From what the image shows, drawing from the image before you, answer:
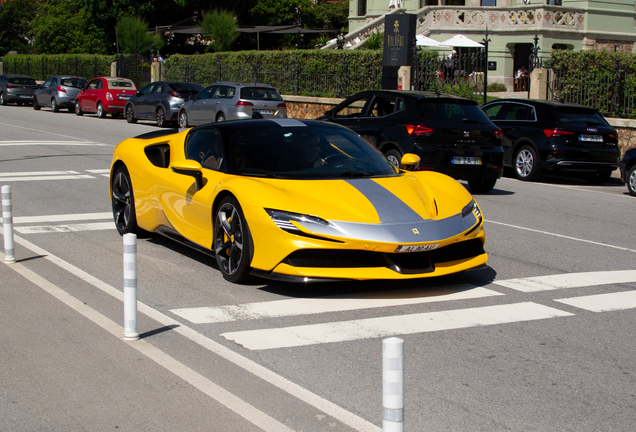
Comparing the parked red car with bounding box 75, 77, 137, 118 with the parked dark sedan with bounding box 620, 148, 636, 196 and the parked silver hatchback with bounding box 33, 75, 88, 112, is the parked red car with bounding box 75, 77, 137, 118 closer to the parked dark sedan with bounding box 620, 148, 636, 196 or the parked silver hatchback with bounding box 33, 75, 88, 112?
the parked silver hatchback with bounding box 33, 75, 88, 112

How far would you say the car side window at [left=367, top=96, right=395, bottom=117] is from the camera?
537 inches

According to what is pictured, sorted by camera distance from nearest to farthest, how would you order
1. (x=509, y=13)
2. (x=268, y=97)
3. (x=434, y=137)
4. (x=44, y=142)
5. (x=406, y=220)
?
(x=406, y=220), (x=434, y=137), (x=44, y=142), (x=268, y=97), (x=509, y=13)

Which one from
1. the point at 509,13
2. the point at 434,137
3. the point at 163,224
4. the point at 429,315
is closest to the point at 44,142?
the point at 434,137

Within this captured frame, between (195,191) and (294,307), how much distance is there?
1.83m

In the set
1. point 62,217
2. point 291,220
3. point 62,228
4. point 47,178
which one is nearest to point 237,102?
point 47,178

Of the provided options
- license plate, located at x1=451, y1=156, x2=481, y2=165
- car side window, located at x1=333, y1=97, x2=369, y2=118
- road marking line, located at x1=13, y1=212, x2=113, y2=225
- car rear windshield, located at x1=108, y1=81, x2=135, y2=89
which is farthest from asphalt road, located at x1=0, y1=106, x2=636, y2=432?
car rear windshield, located at x1=108, y1=81, x2=135, y2=89

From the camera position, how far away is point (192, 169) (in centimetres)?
716

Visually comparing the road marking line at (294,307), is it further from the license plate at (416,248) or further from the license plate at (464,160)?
the license plate at (464,160)

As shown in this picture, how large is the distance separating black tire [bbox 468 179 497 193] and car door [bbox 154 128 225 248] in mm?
7185

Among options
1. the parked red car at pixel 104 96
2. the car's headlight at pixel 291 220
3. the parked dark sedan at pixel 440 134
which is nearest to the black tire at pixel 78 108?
the parked red car at pixel 104 96

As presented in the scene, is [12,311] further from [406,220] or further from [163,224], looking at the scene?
[406,220]

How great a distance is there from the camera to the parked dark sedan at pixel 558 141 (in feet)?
52.3

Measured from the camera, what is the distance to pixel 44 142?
67.7 ft

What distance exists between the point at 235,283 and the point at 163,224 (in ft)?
5.05
